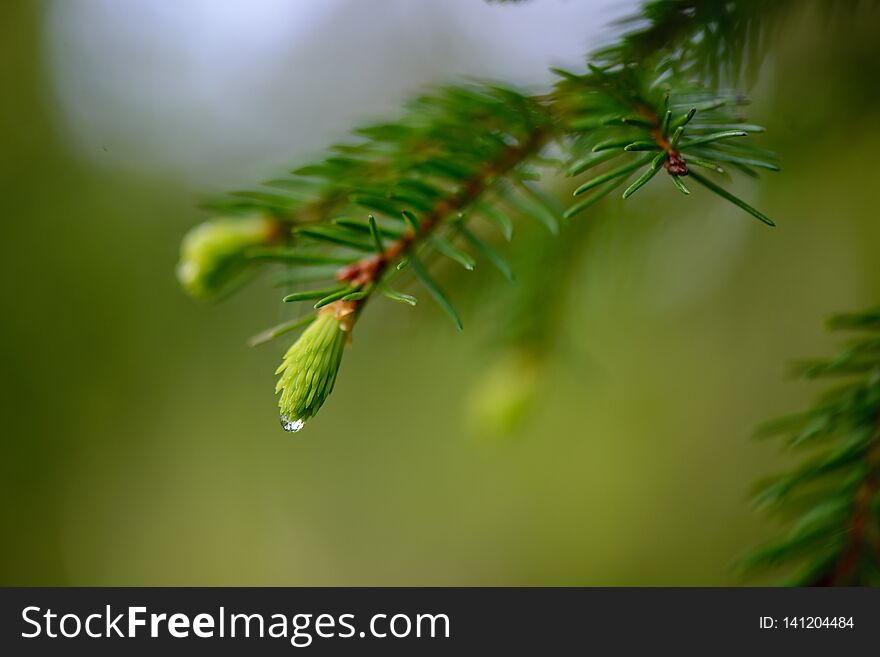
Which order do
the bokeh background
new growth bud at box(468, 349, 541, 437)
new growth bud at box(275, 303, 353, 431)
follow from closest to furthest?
new growth bud at box(275, 303, 353, 431) → new growth bud at box(468, 349, 541, 437) → the bokeh background

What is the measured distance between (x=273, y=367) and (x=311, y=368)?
5.50 ft

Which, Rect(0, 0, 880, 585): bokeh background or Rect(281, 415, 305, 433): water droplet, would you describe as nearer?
Rect(281, 415, 305, 433): water droplet

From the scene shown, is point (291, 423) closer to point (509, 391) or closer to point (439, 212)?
point (439, 212)

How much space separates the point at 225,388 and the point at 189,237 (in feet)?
5.77

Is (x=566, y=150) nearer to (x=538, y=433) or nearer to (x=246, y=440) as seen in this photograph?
(x=538, y=433)

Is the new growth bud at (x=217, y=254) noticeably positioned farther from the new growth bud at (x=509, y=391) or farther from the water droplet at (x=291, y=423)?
the new growth bud at (x=509, y=391)

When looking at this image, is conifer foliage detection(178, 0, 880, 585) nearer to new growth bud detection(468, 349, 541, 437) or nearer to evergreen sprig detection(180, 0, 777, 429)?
evergreen sprig detection(180, 0, 777, 429)

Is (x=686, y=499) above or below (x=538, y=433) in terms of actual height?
below

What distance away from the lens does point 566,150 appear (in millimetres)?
323

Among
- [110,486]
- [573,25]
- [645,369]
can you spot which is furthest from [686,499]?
[110,486]

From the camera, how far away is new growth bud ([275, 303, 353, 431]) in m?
0.26

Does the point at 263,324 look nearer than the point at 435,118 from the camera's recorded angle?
No

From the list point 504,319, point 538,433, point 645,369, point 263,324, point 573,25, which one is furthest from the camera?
point 263,324

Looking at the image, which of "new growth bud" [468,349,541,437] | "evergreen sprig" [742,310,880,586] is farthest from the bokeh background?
"evergreen sprig" [742,310,880,586]
